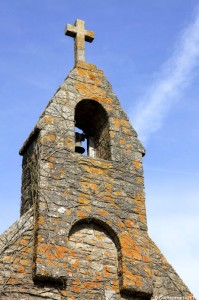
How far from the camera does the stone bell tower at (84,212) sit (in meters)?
8.19

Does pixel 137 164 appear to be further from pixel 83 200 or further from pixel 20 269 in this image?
pixel 20 269

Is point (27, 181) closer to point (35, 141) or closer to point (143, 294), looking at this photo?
point (35, 141)

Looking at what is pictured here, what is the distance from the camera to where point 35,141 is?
9.46m

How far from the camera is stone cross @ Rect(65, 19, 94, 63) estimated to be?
1080 cm

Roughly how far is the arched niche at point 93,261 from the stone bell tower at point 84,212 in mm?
15

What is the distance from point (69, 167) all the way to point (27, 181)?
840mm

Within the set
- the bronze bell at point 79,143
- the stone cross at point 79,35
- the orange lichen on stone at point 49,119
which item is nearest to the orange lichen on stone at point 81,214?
the orange lichen on stone at point 49,119

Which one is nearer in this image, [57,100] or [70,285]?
[70,285]

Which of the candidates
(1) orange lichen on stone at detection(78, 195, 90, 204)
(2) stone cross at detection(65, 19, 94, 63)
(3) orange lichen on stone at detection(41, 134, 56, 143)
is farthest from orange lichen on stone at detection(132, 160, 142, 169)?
(2) stone cross at detection(65, 19, 94, 63)

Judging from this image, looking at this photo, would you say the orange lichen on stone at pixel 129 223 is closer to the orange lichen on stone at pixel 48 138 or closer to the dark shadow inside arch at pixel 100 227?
the dark shadow inside arch at pixel 100 227

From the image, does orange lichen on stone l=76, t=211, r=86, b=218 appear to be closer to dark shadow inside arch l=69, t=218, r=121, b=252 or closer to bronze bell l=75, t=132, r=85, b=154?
dark shadow inside arch l=69, t=218, r=121, b=252

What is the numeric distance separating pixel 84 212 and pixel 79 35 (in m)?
3.77

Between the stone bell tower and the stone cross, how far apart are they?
0.56m

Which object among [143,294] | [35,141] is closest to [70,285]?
[143,294]
